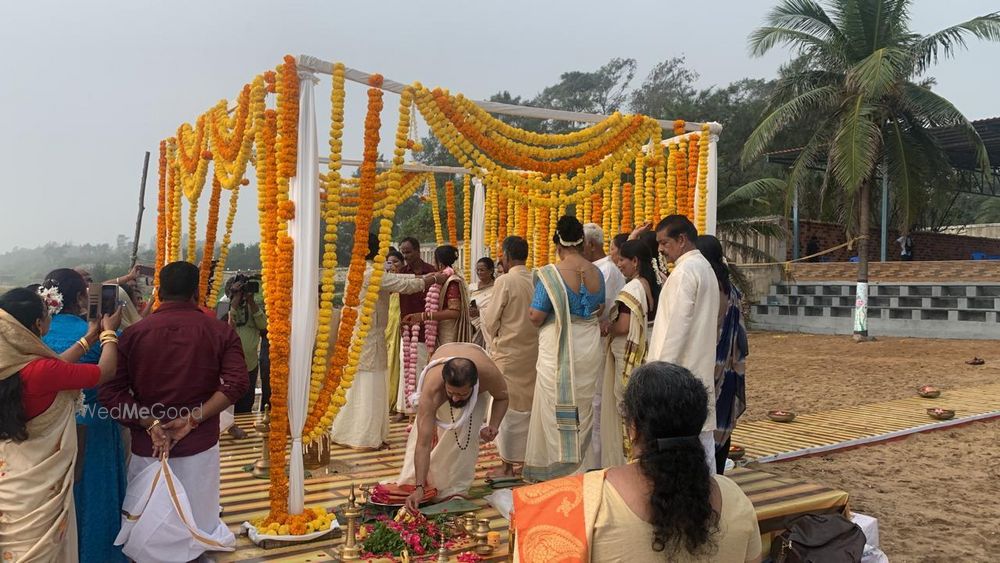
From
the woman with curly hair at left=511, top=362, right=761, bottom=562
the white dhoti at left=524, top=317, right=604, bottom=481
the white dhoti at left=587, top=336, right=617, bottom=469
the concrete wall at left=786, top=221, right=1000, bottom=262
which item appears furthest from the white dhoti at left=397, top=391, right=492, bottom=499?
the concrete wall at left=786, top=221, right=1000, bottom=262

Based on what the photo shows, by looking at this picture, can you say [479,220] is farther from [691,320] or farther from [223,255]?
[691,320]

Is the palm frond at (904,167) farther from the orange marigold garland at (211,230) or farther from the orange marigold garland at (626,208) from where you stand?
the orange marigold garland at (211,230)

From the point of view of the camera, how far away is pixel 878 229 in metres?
19.6

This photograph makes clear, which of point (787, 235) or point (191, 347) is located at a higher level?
point (787, 235)

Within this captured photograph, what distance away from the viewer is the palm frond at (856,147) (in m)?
13.2

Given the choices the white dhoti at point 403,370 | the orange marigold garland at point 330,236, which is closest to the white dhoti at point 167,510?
the orange marigold garland at point 330,236

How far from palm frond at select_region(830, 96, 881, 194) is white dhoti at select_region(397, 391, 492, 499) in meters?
11.4

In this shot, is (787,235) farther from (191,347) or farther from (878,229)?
(191,347)

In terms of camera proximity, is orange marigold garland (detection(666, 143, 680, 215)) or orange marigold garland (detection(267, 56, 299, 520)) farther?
orange marigold garland (detection(666, 143, 680, 215))

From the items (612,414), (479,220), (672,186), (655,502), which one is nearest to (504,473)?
(612,414)

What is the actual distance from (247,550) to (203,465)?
0.61 metres

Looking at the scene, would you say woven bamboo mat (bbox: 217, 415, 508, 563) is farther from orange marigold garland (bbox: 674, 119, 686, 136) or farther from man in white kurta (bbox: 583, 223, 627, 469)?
orange marigold garland (bbox: 674, 119, 686, 136)

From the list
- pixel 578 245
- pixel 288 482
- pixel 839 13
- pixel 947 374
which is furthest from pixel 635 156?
pixel 839 13

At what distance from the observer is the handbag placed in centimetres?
286
